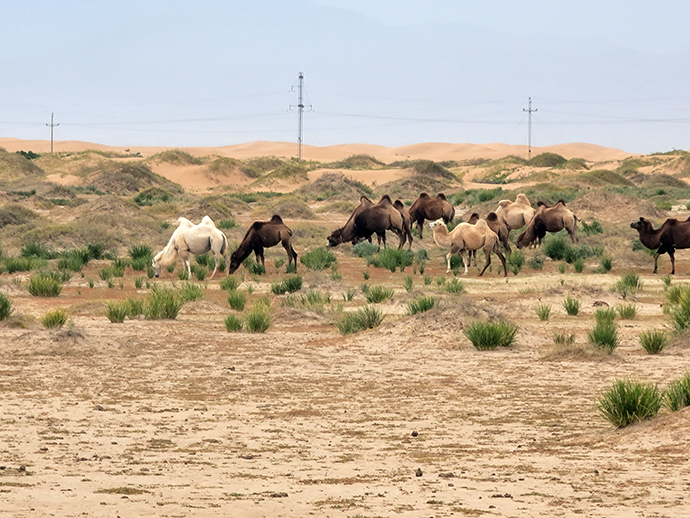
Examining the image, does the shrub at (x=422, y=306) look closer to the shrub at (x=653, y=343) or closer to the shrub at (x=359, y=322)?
the shrub at (x=359, y=322)

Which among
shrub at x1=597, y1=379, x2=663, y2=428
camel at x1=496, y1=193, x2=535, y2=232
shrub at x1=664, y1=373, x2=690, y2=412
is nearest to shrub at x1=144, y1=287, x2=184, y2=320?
shrub at x1=597, y1=379, x2=663, y2=428

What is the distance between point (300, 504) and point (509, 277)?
19.6 m

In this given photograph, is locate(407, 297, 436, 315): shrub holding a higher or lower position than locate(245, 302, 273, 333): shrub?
higher

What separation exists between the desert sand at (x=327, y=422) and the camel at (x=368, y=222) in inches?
481

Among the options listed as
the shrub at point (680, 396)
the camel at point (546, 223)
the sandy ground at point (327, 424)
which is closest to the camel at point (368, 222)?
the camel at point (546, 223)

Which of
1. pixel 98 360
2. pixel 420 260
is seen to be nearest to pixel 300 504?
pixel 98 360

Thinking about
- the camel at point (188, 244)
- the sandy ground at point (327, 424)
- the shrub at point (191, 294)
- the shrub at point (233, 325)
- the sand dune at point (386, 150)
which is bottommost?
the sandy ground at point (327, 424)

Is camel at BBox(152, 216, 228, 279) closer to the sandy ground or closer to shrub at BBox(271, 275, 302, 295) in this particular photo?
shrub at BBox(271, 275, 302, 295)

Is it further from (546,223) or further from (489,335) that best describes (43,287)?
(546,223)

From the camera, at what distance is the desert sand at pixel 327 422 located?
690 centimetres

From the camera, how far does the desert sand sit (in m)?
6.90

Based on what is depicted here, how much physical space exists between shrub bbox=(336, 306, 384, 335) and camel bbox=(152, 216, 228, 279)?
28.6 ft

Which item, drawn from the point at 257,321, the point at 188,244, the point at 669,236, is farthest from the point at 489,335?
the point at 669,236

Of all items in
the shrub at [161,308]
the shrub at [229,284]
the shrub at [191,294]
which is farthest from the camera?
the shrub at [229,284]
